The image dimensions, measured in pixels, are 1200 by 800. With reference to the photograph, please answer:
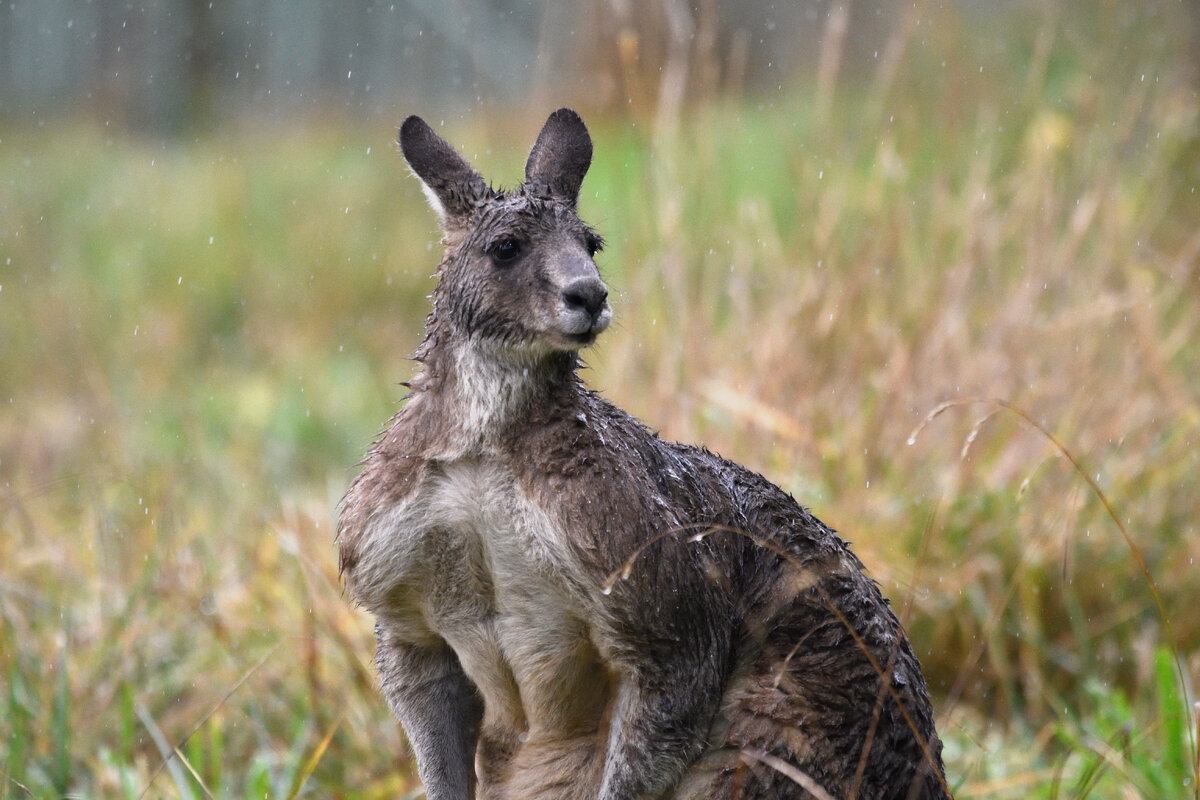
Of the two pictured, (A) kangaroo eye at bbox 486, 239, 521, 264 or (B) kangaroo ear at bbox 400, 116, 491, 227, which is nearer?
(A) kangaroo eye at bbox 486, 239, 521, 264

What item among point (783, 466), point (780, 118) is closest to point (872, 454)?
point (783, 466)

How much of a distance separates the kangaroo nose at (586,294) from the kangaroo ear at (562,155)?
0.45 meters

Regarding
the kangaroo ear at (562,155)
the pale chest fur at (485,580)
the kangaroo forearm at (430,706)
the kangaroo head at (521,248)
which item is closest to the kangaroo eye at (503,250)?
the kangaroo head at (521,248)

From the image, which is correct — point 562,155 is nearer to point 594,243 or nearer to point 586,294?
point 594,243

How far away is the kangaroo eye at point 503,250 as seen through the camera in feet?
9.87

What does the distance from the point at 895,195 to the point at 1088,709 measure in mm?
2523

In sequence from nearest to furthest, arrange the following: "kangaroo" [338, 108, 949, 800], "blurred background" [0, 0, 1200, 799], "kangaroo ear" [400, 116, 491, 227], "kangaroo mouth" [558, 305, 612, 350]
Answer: "kangaroo mouth" [558, 305, 612, 350], "kangaroo" [338, 108, 949, 800], "kangaroo ear" [400, 116, 491, 227], "blurred background" [0, 0, 1200, 799]

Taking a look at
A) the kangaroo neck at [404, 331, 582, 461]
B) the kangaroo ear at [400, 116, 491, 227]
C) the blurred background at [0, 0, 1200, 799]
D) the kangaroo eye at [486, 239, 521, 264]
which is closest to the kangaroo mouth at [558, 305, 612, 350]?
the kangaroo neck at [404, 331, 582, 461]

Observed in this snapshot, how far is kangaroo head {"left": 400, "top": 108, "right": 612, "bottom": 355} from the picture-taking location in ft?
9.47

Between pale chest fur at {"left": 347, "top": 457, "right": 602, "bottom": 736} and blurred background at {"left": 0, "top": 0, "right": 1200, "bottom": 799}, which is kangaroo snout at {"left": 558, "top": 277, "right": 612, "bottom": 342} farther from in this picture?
blurred background at {"left": 0, "top": 0, "right": 1200, "bottom": 799}

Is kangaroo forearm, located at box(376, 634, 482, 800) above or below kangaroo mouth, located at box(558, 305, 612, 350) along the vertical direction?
below

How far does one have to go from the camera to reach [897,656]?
3.32 meters

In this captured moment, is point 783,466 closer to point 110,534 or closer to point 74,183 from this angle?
point 110,534

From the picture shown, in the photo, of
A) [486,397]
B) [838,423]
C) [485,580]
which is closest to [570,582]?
[485,580]
